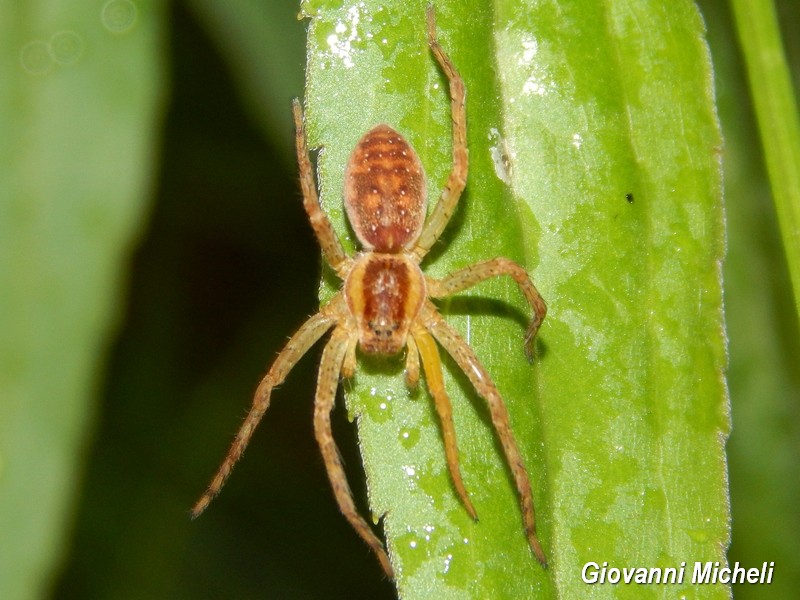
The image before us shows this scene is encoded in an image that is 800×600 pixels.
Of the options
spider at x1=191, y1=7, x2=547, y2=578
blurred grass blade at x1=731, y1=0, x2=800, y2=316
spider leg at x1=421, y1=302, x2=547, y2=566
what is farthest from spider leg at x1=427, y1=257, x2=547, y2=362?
blurred grass blade at x1=731, y1=0, x2=800, y2=316

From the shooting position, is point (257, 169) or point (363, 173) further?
point (257, 169)

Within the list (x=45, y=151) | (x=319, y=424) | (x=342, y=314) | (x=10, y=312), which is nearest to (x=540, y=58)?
(x=342, y=314)

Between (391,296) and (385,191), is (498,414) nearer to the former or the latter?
(391,296)

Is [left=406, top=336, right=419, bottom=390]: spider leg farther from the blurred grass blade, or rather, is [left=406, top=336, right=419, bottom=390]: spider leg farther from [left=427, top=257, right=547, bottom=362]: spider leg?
the blurred grass blade

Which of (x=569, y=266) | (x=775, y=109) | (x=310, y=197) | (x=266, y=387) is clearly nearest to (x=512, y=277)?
(x=569, y=266)

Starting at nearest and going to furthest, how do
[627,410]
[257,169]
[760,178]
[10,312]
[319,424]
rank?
1. [627,410]
2. [319,424]
3. [10,312]
4. [760,178]
5. [257,169]

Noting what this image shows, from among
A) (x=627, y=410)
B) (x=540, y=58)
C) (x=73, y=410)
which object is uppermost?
(x=540, y=58)

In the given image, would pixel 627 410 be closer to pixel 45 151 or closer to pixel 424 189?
pixel 424 189
